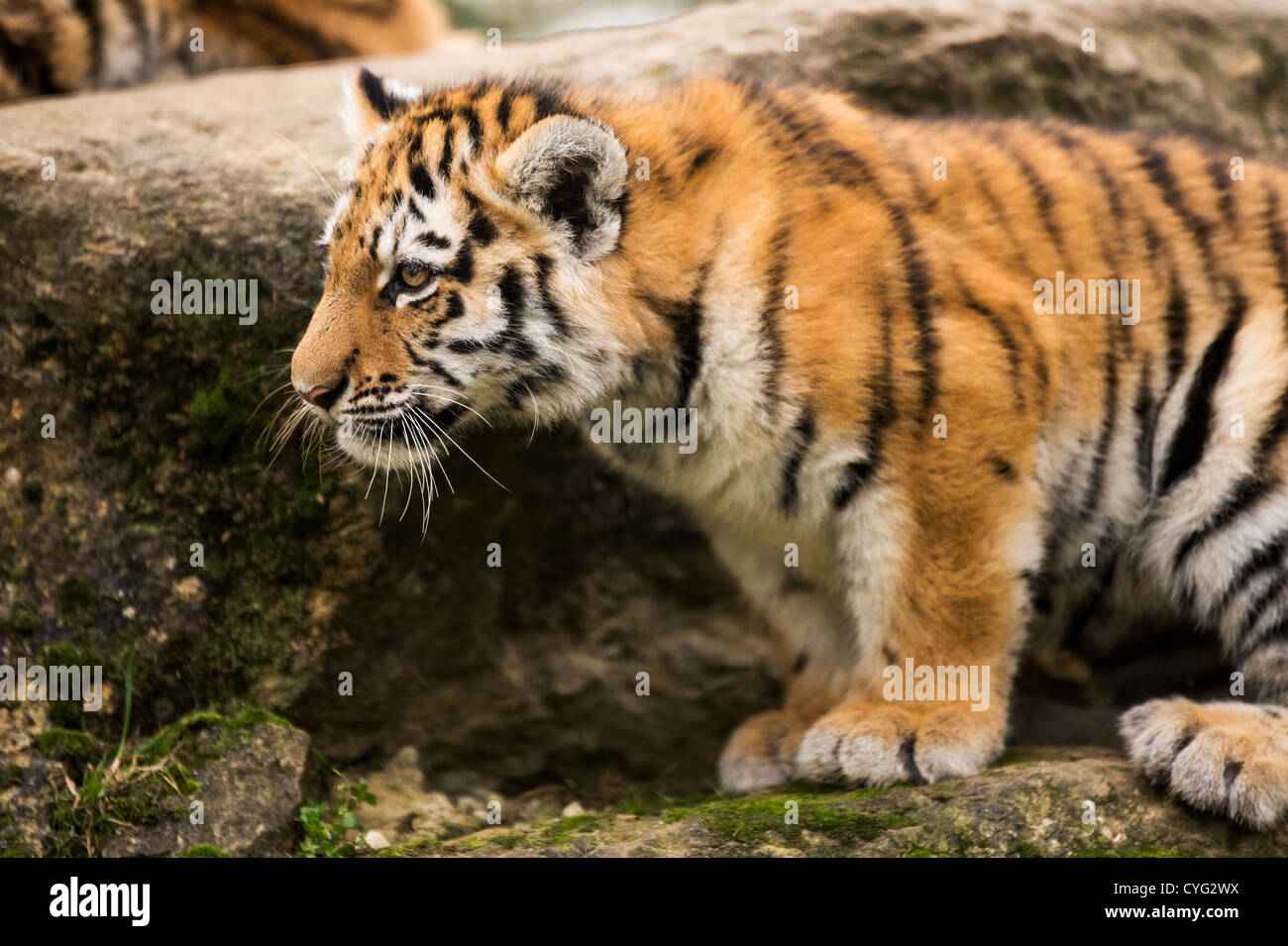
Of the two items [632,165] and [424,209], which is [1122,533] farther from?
[424,209]

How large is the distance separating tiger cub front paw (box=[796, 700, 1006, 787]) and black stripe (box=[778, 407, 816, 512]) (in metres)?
0.70

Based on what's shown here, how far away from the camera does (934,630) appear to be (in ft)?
12.6

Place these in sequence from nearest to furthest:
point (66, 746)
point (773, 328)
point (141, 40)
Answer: point (773, 328)
point (66, 746)
point (141, 40)

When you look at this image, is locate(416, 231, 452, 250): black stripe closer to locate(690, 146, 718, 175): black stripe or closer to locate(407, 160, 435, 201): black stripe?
locate(407, 160, 435, 201): black stripe

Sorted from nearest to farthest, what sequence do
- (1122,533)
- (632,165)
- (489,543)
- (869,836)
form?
1. (869,836)
2. (632,165)
3. (1122,533)
4. (489,543)

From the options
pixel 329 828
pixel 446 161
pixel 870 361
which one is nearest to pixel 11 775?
pixel 329 828

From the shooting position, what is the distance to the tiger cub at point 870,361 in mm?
3697

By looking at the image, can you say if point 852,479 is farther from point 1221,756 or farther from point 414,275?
point 414,275

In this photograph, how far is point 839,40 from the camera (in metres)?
5.69

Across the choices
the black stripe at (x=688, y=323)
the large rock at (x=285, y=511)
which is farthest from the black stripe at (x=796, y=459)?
the large rock at (x=285, y=511)

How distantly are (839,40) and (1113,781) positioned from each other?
3.53 metres

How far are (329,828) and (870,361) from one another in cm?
218

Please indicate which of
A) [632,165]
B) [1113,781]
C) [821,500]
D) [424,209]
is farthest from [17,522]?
[1113,781]

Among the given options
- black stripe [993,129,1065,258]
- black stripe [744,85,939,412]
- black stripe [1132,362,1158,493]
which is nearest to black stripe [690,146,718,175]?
black stripe [744,85,939,412]
